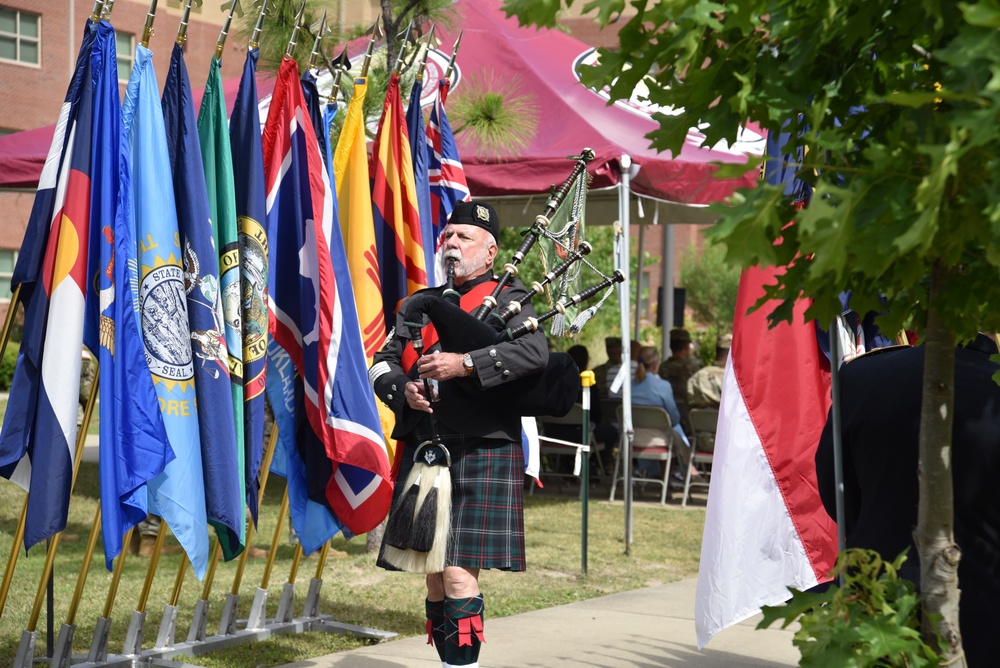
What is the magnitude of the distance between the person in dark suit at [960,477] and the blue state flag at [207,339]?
2469mm

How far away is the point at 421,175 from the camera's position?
251 inches

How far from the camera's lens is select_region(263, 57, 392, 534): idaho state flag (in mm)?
5055

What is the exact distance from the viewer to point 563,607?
653 centimetres

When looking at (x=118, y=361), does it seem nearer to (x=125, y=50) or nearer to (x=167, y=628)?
(x=167, y=628)

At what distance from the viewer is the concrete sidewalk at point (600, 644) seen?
17.3 feet

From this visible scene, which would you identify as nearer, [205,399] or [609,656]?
[205,399]

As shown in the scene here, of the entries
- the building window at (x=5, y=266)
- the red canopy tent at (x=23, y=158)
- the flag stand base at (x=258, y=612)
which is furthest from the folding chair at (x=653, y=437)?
the building window at (x=5, y=266)

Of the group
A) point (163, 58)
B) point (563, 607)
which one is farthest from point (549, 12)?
point (163, 58)

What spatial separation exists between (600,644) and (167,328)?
8.60ft

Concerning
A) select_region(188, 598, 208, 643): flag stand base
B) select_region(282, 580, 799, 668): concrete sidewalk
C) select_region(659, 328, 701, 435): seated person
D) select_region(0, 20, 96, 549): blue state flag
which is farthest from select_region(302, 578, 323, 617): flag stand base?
select_region(659, 328, 701, 435): seated person

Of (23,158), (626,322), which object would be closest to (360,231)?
(626,322)

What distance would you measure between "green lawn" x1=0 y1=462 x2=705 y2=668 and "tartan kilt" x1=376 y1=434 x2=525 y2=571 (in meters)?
1.31

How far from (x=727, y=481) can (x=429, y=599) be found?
1424 mm

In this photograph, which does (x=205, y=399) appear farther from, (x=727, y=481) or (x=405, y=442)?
(x=727, y=481)
